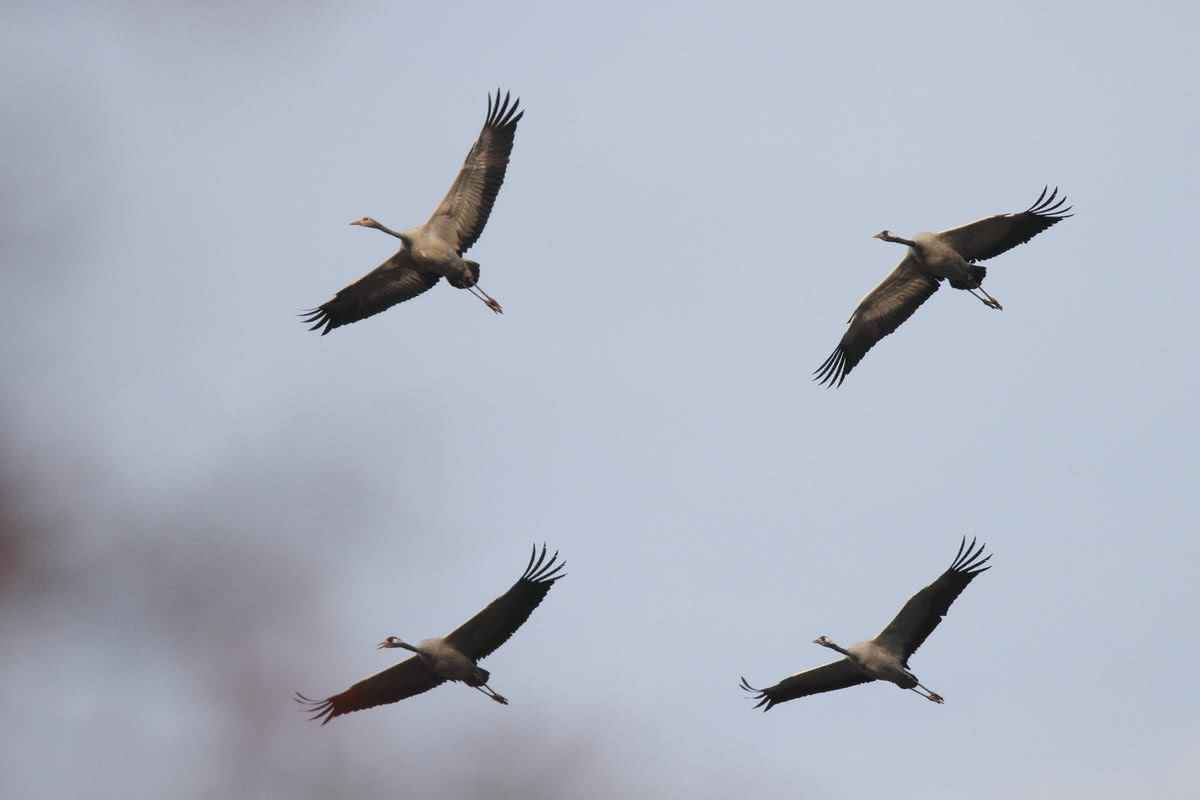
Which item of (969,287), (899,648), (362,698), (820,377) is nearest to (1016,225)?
(969,287)

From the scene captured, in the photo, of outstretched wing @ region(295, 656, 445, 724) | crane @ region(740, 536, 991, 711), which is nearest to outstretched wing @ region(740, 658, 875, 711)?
crane @ region(740, 536, 991, 711)

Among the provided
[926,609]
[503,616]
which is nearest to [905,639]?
[926,609]

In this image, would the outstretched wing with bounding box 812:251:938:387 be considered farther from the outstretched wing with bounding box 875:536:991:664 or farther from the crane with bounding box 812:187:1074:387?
the outstretched wing with bounding box 875:536:991:664

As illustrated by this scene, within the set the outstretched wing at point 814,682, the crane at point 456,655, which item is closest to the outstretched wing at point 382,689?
the crane at point 456,655

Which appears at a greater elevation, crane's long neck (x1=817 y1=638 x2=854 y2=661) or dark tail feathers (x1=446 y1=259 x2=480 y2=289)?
dark tail feathers (x1=446 y1=259 x2=480 y2=289)

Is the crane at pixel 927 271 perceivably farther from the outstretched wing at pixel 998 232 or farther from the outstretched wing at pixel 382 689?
the outstretched wing at pixel 382 689

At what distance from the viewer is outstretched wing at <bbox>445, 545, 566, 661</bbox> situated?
24.2 meters

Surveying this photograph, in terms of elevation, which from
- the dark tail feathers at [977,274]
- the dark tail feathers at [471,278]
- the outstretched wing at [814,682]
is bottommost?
the outstretched wing at [814,682]

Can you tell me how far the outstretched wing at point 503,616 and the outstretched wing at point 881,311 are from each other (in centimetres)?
924

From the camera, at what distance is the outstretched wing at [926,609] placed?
2502 centimetres

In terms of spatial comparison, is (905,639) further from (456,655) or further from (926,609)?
(456,655)

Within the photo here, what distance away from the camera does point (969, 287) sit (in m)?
28.2

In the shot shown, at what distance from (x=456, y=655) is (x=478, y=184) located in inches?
337

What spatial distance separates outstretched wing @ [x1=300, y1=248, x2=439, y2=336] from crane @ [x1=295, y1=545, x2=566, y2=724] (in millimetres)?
6569
